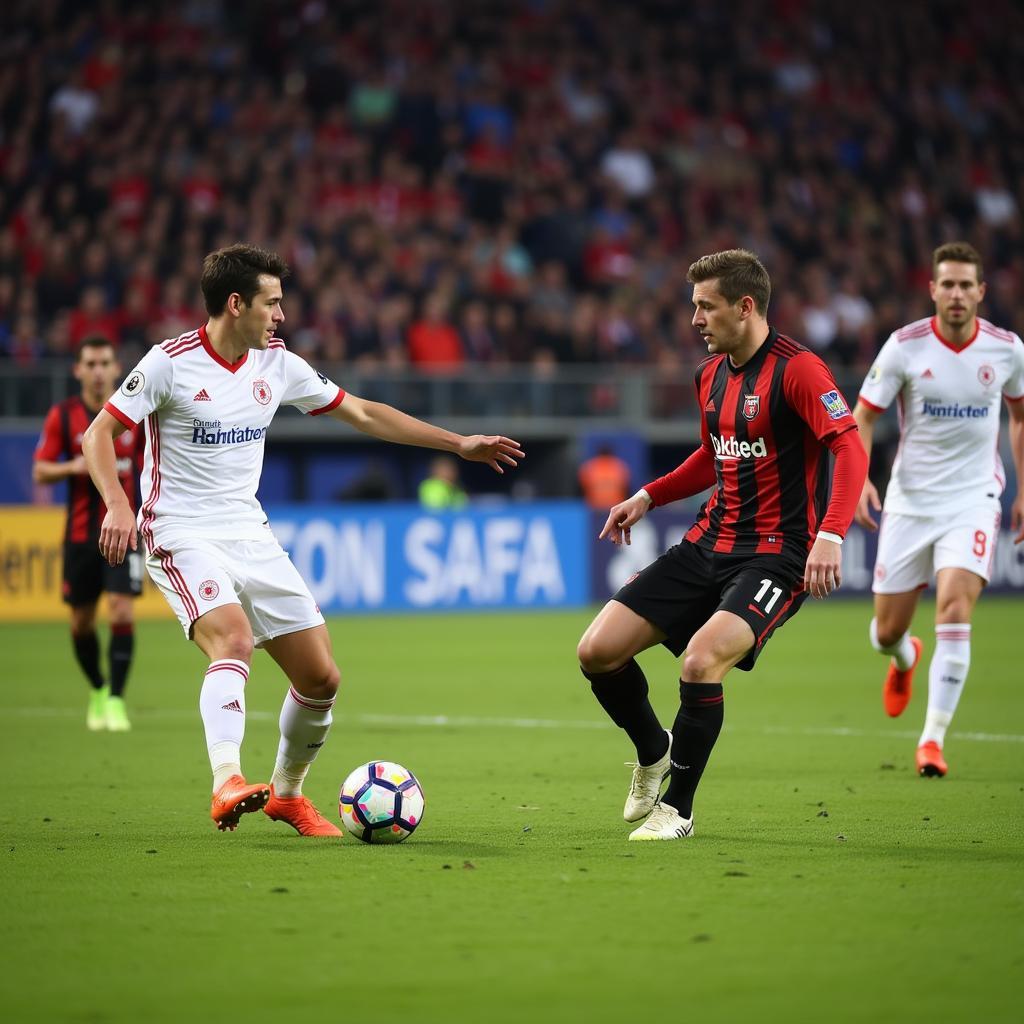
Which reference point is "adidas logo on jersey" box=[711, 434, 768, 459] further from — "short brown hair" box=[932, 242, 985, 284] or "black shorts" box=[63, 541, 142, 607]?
"black shorts" box=[63, 541, 142, 607]

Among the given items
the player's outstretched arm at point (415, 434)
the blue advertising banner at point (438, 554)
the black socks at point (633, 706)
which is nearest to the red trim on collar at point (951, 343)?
the player's outstretched arm at point (415, 434)

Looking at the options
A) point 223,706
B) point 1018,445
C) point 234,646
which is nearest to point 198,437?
point 234,646

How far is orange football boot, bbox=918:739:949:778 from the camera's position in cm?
834

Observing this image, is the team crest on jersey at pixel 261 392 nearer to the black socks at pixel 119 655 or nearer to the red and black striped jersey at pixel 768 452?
the red and black striped jersey at pixel 768 452

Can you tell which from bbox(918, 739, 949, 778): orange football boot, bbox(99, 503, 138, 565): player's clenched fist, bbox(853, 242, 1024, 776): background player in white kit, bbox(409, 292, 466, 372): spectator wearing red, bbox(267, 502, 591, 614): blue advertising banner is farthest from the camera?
bbox(409, 292, 466, 372): spectator wearing red

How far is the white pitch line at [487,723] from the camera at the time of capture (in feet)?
33.6

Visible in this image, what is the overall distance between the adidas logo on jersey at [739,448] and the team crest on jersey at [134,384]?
220 centimetres

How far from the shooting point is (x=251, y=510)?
22.1ft

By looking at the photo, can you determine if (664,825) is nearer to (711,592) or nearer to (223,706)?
(711,592)

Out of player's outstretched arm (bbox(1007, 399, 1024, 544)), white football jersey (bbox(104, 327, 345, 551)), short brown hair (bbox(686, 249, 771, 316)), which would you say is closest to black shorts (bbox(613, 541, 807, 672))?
short brown hair (bbox(686, 249, 771, 316))

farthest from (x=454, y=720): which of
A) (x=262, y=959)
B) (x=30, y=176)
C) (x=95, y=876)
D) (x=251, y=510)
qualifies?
(x=30, y=176)

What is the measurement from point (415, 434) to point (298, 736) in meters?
1.28

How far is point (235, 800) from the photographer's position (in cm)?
590

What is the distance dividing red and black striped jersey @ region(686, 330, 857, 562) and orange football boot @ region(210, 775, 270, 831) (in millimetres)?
2013
